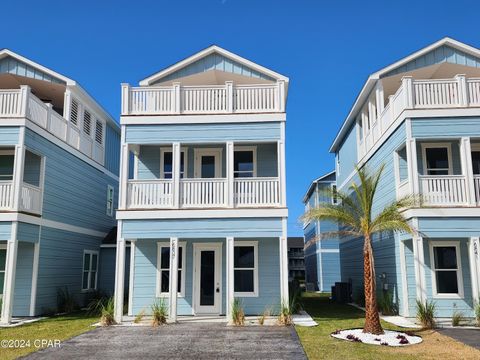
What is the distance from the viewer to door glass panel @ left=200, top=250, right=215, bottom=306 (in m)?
15.2

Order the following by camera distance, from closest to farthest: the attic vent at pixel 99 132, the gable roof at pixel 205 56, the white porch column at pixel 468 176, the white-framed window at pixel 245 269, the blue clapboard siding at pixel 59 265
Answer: the white porch column at pixel 468 176 → the white-framed window at pixel 245 269 → the blue clapboard siding at pixel 59 265 → the gable roof at pixel 205 56 → the attic vent at pixel 99 132

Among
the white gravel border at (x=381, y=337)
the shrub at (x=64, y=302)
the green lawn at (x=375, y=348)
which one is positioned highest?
the shrub at (x=64, y=302)

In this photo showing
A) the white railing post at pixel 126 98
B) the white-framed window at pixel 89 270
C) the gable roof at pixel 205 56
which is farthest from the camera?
the white-framed window at pixel 89 270

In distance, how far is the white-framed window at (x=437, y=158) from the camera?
49.4 feet

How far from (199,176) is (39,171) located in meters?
6.00

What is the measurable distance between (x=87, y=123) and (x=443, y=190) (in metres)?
14.9

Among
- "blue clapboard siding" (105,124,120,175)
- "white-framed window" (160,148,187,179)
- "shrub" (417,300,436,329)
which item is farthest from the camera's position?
"blue clapboard siding" (105,124,120,175)

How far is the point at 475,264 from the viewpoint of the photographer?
42.3ft

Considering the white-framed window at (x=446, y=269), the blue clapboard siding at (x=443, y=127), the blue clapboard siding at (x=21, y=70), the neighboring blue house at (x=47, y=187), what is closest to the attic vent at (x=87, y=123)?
the neighboring blue house at (x=47, y=187)

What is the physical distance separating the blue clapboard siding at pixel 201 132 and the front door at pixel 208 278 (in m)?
3.78

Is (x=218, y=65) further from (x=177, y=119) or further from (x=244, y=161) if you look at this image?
(x=244, y=161)

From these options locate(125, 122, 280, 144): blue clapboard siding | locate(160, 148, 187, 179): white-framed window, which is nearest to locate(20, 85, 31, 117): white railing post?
locate(125, 122, 280, 144): blue clapboard siding

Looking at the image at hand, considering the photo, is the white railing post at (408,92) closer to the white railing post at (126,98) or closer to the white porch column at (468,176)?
the white porch column at (468,176)

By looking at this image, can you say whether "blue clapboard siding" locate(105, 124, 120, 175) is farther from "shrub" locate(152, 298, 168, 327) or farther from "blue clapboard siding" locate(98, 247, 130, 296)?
"shrub" locate(152, 298, 168, 327)
